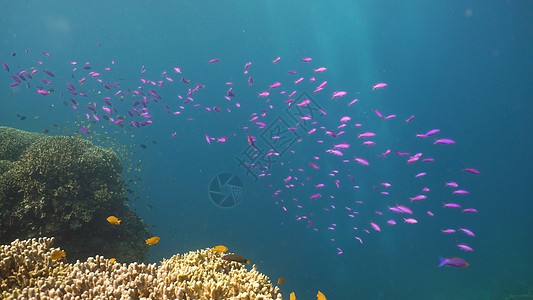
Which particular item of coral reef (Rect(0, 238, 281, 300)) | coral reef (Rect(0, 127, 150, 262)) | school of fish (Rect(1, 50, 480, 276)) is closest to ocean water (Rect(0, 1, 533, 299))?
school of fish (Rect(1, 50, 480, 276))

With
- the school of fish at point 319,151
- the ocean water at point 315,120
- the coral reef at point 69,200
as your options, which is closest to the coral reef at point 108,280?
the coral reef at point 69,200

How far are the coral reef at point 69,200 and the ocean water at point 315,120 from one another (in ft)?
84.0

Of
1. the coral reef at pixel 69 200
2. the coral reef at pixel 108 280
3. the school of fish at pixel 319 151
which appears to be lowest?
the coral reef at pixel 108 280

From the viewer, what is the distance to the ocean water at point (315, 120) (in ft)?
122

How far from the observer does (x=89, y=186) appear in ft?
26.5

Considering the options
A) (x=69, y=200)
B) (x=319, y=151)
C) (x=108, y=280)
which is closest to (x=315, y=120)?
(x=319, y=151)

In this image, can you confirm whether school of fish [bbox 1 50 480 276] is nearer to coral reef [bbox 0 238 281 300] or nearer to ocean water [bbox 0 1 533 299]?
ocean water [bbox 0 1 533 299]

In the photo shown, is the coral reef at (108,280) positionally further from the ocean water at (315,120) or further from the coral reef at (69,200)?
the ocean water at (315,120)

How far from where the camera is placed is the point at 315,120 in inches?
1887

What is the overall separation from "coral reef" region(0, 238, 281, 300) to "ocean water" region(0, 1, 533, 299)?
30.3m

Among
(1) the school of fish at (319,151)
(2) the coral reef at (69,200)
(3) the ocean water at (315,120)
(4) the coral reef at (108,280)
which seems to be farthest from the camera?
(1) the school of fish at (319,151)

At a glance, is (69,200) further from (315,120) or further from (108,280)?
(315,120)

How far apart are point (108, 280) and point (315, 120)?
153ft

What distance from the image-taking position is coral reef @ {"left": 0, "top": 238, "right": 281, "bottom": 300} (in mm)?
2984
